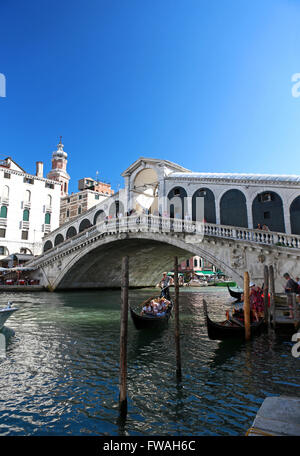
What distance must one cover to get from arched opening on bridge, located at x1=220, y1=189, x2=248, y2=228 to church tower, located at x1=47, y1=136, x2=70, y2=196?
3802 cm

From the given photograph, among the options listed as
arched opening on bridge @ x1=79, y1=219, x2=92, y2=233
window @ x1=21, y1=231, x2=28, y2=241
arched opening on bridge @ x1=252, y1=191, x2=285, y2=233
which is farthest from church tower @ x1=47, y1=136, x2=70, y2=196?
arched opening on bridge @ x1=252, y1=191, x2=285, y2=233

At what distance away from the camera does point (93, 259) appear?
21.0 metres

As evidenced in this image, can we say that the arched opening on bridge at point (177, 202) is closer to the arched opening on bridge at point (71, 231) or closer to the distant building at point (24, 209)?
the arched opening on bridge at point (71, 231)

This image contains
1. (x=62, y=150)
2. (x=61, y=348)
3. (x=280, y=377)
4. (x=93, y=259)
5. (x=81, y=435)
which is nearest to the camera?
(x=81, y=435)

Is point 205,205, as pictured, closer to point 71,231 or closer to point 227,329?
point 227,329

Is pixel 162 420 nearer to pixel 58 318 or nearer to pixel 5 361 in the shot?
pixel 5 361

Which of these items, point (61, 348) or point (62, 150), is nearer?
point (61, 348)

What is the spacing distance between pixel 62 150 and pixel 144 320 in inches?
1877

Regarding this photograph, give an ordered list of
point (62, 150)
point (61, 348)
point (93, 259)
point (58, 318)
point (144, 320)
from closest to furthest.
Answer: point (61, 348) < point (144, 320) < point (58, 318) < point (93, 259) < point (62, 150)

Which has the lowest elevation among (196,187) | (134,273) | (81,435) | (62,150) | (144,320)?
(81,435)

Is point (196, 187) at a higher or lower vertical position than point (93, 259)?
higher

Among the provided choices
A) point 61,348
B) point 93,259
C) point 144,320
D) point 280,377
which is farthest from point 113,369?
point 93,259

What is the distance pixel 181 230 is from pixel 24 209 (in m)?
19.7

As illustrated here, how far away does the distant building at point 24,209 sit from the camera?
88.7 feet
